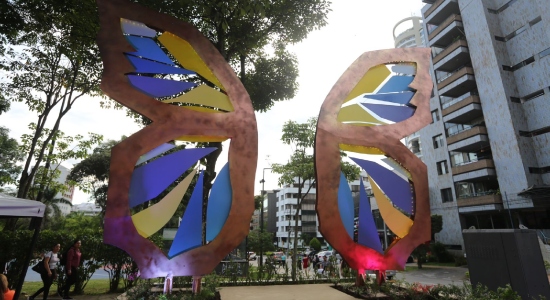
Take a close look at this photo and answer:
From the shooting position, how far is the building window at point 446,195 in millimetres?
27228

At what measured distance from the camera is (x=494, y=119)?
23484 millimetres

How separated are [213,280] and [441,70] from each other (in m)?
30.2

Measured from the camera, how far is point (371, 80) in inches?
295

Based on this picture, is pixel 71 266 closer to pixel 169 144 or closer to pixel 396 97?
pixel 169 144

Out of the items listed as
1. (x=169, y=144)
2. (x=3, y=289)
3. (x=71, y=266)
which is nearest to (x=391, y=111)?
(x=169, y=144)

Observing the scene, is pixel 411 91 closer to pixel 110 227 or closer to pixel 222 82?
pixel 222 82

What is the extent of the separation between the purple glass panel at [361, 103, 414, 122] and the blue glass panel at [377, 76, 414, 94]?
0.45 m

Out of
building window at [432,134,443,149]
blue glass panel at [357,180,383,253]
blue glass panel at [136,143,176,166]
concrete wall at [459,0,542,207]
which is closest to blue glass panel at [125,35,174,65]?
blue glass panel at [136,143,176,166]

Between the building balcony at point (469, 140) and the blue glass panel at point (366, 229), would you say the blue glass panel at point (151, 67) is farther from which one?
the building balcony at point (469, 140)

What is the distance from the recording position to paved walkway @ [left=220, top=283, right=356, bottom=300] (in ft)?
23.3

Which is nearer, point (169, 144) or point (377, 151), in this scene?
point (169, 144)

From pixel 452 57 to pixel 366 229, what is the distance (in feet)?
87.8

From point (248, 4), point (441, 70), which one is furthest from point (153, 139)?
point (441, 70)

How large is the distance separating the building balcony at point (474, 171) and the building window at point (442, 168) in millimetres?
1441
